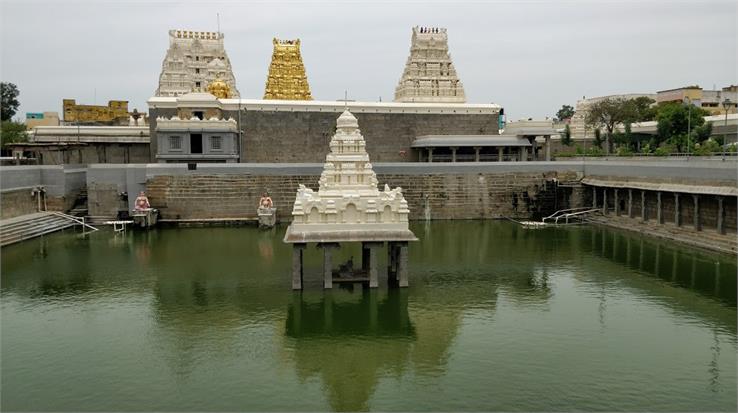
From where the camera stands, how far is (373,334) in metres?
12.7

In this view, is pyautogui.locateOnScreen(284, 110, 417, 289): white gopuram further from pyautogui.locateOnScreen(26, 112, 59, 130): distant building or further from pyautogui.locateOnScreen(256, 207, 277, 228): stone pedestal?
pyautogui.locateOnScreen(26, 112, 59, 130): distant building

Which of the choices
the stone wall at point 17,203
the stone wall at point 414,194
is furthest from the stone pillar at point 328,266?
the stone wall at point 17,203

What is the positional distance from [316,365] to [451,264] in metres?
9.30

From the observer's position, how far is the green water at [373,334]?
9633mm

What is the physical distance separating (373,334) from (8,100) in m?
58.2

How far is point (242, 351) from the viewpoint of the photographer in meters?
11.5

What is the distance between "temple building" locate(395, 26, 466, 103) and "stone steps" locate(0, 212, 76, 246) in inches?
904

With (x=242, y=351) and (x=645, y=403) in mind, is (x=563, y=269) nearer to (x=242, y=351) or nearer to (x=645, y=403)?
(x=645, y=403)

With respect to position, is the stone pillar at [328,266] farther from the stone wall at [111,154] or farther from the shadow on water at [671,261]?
the stone wall at [111,154]

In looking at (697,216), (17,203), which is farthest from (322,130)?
(697,216)

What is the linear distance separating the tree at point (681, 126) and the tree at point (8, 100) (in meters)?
56.2

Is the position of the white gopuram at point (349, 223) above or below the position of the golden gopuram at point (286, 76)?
below

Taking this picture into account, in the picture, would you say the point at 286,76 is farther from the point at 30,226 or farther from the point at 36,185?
the point at 30,226

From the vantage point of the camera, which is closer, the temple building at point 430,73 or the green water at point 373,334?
the green water at point 373,334
